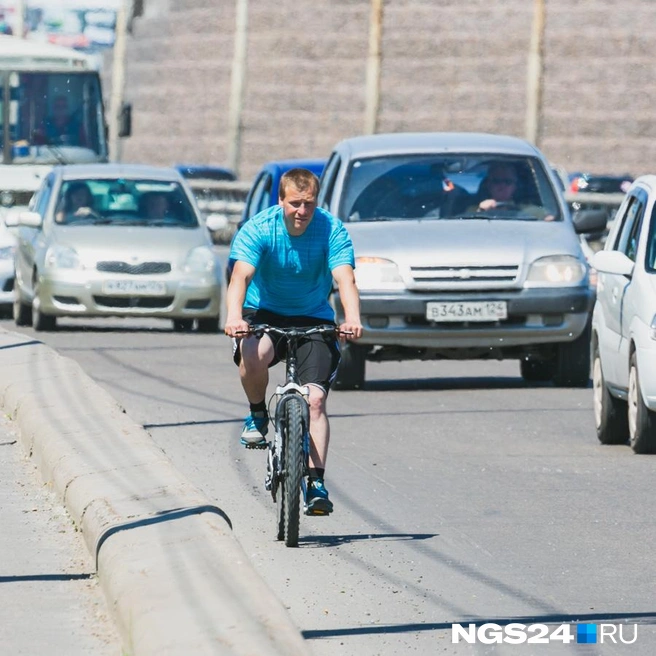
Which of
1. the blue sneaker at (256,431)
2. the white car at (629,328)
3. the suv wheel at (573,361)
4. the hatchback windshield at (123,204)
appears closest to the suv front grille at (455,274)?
the suv wheel at (573,361)

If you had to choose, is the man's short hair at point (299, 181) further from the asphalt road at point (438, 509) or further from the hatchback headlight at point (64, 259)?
the hatchback headlight at point (64, 259)

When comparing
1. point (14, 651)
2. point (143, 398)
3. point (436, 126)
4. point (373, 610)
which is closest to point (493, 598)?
point (373, 610)

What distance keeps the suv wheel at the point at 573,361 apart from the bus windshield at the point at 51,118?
13.1 meters

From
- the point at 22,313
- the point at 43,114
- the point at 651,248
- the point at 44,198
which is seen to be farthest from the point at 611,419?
the point at 43,114

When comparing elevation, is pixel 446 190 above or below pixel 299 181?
below

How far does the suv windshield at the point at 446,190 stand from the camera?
51.9 feet

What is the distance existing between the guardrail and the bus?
1555cm

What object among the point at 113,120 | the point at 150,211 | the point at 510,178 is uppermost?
the point at 510,178

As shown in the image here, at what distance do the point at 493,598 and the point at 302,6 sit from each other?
64.7 m

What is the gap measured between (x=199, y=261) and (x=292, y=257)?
1217cm

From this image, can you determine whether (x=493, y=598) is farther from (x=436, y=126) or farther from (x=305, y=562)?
(x=436, y=126)

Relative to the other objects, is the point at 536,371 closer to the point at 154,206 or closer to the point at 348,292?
the point at 154,206

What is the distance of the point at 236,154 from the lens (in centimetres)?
5622

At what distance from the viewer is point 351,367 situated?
50.5 ft
